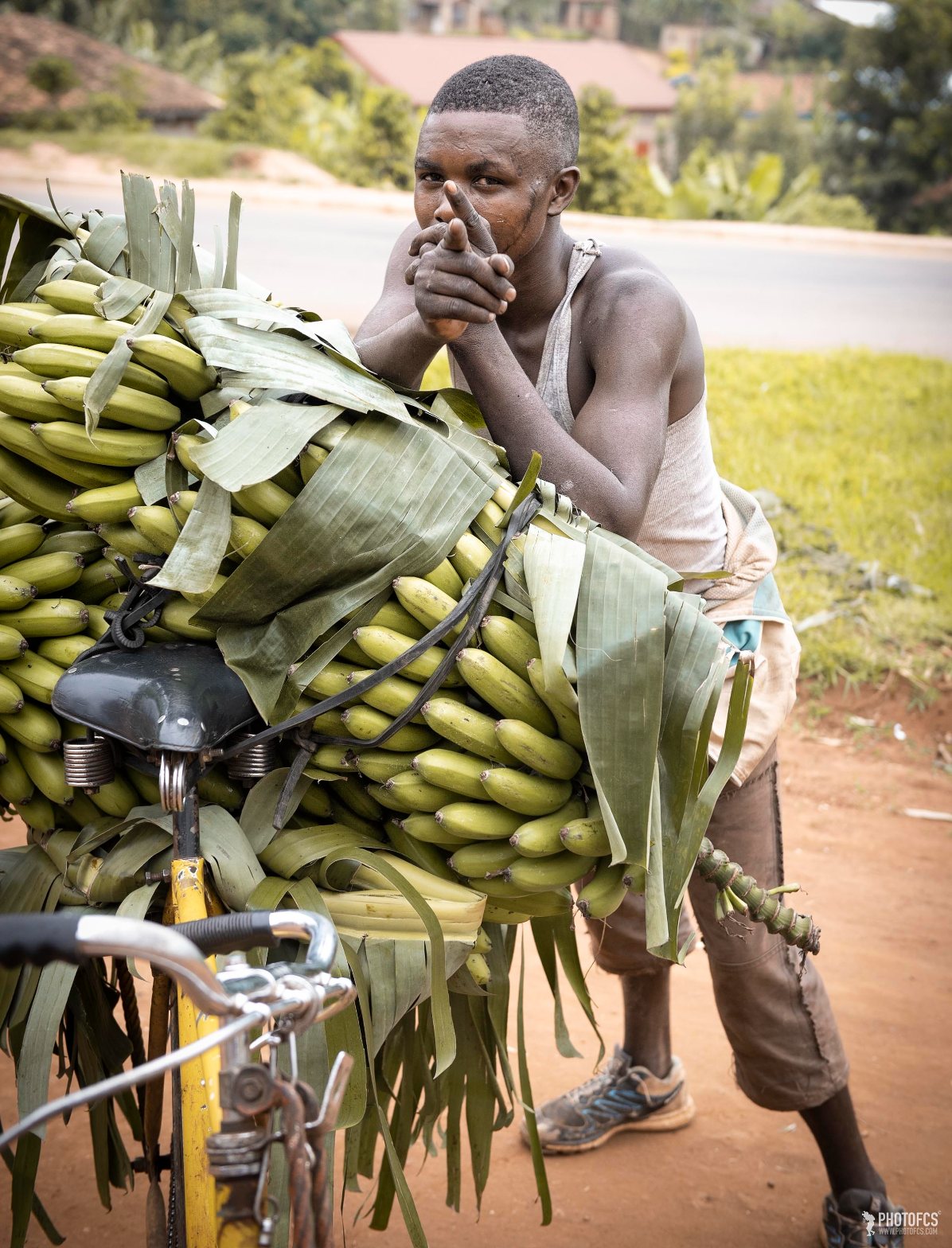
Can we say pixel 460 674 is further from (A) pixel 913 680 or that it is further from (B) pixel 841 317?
(B) pixel 841 317

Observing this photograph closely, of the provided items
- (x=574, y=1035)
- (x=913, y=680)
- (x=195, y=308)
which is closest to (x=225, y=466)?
(x=195, y=308)

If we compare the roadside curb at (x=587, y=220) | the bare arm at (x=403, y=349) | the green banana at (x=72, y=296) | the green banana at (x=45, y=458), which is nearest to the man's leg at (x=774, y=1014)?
the bare arm at (x=403, y=349)

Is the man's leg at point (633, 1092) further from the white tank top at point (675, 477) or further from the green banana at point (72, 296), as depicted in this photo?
the green banana at point (72, 296)

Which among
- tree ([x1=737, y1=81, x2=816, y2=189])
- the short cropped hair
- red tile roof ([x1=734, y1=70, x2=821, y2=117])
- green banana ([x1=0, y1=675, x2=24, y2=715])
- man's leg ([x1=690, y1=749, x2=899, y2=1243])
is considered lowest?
man's leg ([x1=690, y1=749, x2=899, y2=1243])

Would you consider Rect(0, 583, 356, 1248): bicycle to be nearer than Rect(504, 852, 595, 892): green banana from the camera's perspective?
Yes

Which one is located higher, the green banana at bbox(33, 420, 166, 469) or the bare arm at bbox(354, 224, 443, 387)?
the bare arm at bbox(354, 224, 443, 387)

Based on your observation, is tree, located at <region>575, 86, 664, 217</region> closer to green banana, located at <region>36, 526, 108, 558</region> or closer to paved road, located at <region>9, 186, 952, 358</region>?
paved road, located at <region>9, 186, 952, 358</region>

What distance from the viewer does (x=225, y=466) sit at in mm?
1503

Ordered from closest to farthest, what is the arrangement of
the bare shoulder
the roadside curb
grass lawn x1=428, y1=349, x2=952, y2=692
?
the bare shoulder → grass lawn x1=428, y1=349, x2=952, y2=692 → the roadside curb

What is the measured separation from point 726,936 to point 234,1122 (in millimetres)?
1568

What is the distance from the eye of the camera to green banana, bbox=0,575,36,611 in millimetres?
1668

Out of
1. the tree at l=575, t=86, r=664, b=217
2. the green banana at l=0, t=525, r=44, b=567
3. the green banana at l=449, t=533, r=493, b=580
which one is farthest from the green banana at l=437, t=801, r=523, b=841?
the tree at l=575, t=86, r=664, b=217

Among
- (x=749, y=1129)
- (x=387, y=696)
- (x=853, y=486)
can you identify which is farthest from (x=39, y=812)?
(x=853, y=486)

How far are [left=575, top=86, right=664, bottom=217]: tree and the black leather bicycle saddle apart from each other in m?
12.4
